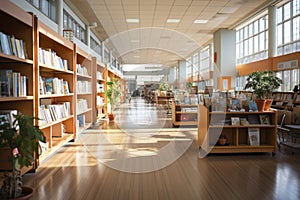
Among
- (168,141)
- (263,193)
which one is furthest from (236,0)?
(263,193)

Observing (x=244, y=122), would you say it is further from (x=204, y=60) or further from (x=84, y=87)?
(x=204, y=60)

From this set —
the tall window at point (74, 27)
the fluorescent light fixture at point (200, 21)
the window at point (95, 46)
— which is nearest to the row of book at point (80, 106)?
the tall window at point (74, 27)

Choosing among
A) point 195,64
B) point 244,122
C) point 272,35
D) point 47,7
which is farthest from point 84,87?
point 195,64

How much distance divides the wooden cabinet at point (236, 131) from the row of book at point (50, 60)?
2914mm

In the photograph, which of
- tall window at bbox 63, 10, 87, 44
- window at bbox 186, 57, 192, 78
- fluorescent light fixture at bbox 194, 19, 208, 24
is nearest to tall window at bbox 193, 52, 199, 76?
window at bbox 186, 57, 192, 78

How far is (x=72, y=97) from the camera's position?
6391mm

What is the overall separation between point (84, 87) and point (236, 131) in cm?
438

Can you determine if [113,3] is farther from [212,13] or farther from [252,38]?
[252,38]

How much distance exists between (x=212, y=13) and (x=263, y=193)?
354 inches

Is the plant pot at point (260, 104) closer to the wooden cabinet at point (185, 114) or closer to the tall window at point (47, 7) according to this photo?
the wooden cabinet at point (185, 114)

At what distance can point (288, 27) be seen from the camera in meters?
10.5

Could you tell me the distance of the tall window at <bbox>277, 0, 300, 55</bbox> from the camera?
9969 millimetres

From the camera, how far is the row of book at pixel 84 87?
7.28 meters

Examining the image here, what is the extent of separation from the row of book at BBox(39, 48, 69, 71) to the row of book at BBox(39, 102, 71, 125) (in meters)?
0.75
